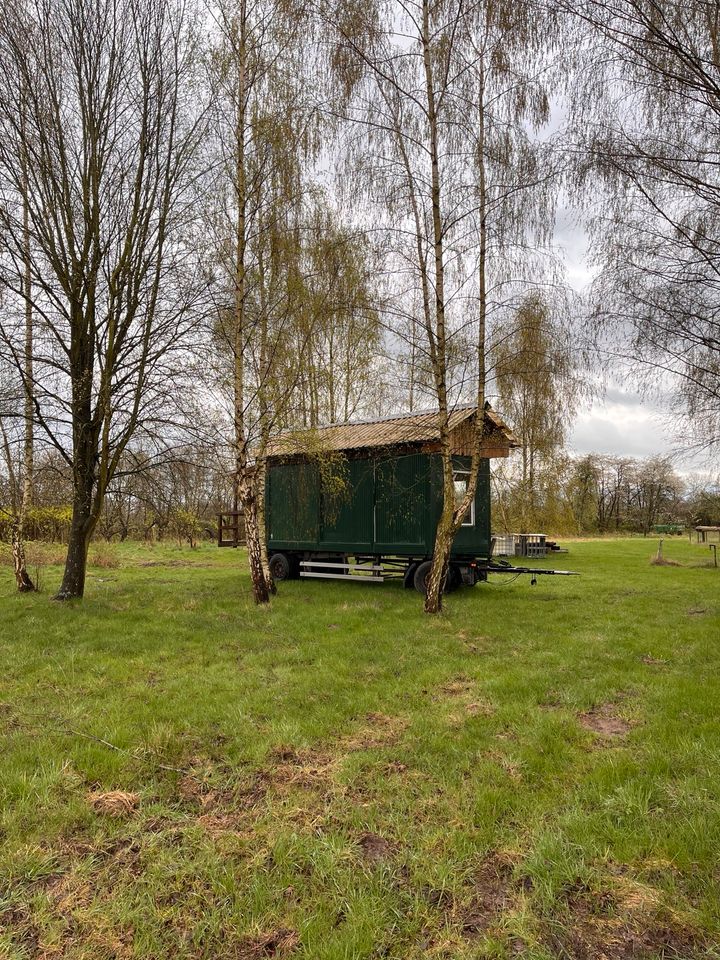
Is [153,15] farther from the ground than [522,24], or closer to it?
farther from the ground

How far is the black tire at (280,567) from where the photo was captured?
13.5 metres

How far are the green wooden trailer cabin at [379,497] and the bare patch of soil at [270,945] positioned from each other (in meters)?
7.92

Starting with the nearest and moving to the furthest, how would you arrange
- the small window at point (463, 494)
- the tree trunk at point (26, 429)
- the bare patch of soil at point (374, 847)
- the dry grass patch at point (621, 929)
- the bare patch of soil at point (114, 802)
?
the dry grass patch at point (621, 929)
the bare patch of soil at point (374, 847)
the bare patch of soil at point (114, 802)
the tree trunk at point (26, 429)
the small window at point (463, 494)

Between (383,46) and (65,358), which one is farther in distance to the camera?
(65,358)

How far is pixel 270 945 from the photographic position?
7.29 ft

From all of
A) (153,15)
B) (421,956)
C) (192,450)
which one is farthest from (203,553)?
(421,956)

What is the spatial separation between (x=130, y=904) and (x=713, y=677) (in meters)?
5.33

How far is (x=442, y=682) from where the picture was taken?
5.48 meters

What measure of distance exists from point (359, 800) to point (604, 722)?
225 centimetres

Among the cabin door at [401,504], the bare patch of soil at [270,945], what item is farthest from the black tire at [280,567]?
the bare patch of soil at [270,945]

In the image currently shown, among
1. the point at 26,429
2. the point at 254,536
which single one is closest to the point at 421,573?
the point at 254,536

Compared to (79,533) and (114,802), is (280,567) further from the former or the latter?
(114,802)

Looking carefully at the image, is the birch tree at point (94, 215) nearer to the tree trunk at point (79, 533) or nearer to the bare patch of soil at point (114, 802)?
the tree trunk at point (79, 533)

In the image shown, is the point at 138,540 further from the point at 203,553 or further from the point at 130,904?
the point at 130,904
